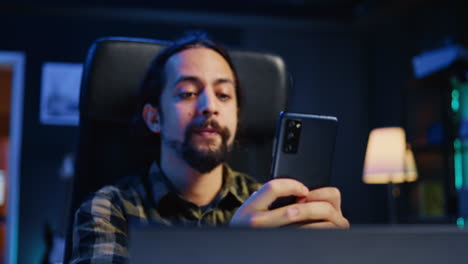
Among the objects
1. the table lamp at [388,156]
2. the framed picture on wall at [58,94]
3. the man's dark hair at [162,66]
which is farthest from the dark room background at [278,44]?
the man's dark hair at [162,66]

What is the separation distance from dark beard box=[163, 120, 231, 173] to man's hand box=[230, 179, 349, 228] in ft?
1.00

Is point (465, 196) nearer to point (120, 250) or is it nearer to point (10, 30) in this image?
point (120, 250)

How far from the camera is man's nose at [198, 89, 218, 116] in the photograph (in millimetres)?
914

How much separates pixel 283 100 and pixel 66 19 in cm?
363

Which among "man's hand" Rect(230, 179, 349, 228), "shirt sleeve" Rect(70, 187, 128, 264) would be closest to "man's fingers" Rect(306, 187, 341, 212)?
"man's hand" Rect(230, 179, 349, 228)

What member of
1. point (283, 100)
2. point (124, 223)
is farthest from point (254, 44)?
point (124, 223)

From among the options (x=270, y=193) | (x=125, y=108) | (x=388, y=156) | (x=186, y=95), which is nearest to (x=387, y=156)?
(x=388, y=156)

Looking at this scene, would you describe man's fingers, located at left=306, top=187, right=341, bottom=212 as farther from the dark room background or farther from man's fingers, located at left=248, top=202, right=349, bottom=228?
the dark room background

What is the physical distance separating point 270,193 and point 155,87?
20.5 inches

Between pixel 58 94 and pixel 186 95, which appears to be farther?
pixel 58 94

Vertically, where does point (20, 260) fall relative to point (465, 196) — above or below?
below

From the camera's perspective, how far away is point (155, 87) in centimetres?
106

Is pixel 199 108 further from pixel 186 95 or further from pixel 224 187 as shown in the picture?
pixel 224 187

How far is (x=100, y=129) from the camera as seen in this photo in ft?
3.87
